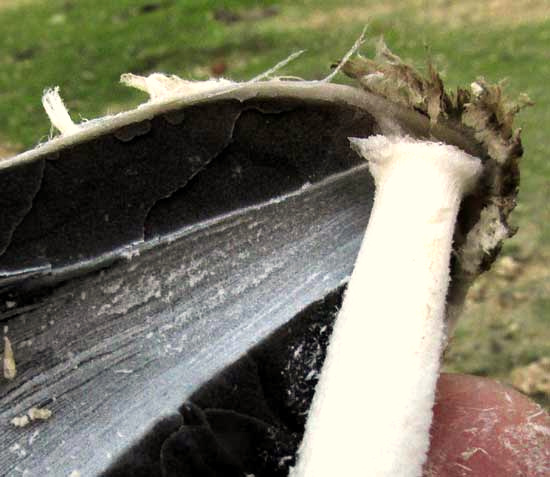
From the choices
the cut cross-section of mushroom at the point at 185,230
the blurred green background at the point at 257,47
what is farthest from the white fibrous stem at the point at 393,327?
the blurred green background at the point at 257,47

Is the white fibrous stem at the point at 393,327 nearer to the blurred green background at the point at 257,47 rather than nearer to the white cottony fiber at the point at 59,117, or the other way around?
the white cottony fiber at the point at 59,117

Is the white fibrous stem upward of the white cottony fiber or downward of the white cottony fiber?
downward

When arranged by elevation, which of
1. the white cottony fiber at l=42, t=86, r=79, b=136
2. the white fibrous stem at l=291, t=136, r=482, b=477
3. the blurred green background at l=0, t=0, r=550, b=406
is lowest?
the blurred green background at l=0, t=0, r=550, b=406

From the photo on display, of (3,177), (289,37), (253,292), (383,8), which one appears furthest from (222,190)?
(383,8)

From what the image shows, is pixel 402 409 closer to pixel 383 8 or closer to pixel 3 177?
pixel 3 177

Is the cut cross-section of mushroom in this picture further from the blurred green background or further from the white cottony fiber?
the blurred green background

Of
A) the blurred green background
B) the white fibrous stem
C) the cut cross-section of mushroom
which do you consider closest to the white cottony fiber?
the cut cross-section of mushroom
